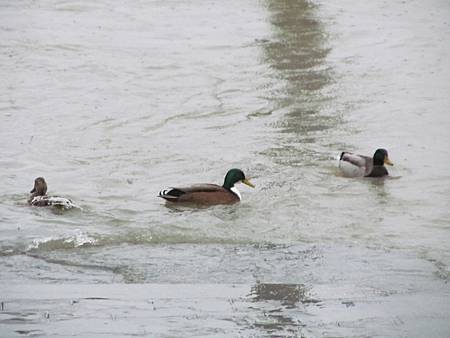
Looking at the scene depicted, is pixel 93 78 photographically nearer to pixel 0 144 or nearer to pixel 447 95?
pixel 0 144

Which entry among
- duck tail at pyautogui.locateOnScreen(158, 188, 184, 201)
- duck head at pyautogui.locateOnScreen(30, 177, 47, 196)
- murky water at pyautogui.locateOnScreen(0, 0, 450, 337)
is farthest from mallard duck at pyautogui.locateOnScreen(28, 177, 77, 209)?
duck tail at pyautogui.locateOnScreen(158, 188, 184, 201)

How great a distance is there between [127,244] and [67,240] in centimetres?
62

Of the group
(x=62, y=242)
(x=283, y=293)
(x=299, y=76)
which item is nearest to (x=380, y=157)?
(x=62, y=242)

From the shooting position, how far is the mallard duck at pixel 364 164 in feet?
49.8

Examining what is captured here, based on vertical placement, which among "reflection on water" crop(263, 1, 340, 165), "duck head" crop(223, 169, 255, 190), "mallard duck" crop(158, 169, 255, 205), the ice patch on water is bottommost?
the ice patch on water

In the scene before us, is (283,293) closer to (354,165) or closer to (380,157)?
(354,165)

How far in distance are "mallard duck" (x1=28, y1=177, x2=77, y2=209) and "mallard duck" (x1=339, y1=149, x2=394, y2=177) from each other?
11.8 feet

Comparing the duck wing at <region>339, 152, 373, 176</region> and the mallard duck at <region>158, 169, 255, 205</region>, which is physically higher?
the duck wing at <region>339, 152, 373, 176</region>

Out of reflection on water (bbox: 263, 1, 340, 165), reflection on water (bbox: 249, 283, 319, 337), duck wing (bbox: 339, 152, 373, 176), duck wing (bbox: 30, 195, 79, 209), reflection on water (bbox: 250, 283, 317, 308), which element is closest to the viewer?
reflection on water (bbox: 249, 283, 319, 337)

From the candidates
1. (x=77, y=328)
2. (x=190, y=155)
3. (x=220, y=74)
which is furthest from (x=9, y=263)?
(x=220, y=74)

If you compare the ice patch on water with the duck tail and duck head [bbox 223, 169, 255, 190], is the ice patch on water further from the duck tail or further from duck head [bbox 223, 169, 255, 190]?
duck head [bbox 223, 169, 255, 190]

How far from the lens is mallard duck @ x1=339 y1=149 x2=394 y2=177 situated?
15172 millimetres

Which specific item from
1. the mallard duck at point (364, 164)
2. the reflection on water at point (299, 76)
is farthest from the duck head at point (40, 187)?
the mallard duck at point (364, 164)

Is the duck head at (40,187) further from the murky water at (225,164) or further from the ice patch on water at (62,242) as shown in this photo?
the ice patch on water at (62,242)
